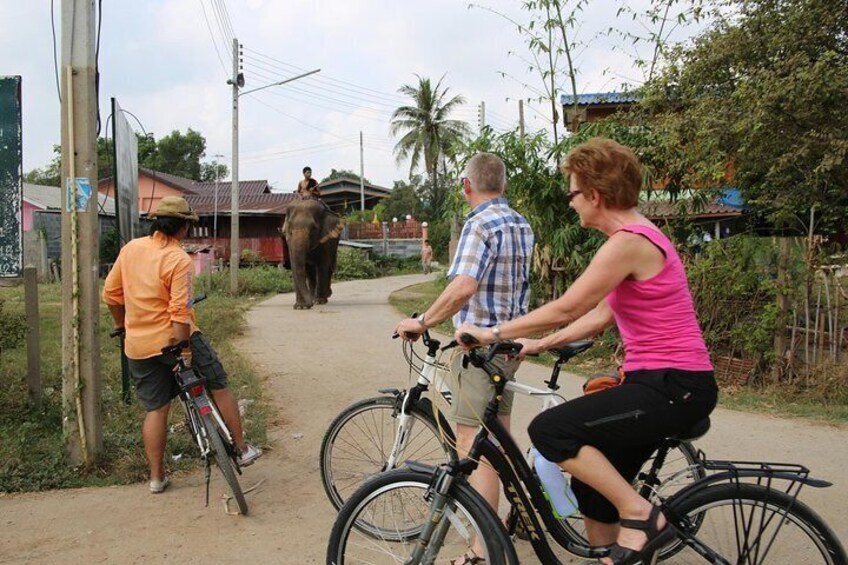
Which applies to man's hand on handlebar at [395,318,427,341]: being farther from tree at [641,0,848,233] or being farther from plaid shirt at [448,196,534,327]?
tree at [641,0,848,233]

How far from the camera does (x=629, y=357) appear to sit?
9.32 ft

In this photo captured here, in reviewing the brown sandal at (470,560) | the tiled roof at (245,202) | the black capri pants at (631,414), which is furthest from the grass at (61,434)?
the tiled roof at (245,202)

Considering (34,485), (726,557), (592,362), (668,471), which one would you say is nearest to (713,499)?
(726,557)

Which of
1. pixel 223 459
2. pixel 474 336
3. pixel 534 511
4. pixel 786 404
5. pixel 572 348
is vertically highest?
pixel 474 336

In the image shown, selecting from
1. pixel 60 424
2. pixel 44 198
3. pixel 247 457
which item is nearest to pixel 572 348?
pixel 247 457

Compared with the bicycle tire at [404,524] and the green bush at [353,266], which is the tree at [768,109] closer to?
the bicycle tire at [404,524]

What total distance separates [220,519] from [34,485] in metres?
1.31

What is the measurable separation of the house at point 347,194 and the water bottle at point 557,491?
39.0 meters

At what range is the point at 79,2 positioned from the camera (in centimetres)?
479

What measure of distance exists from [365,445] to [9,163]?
338 centimetres

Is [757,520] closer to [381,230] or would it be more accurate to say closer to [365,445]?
[365,445]

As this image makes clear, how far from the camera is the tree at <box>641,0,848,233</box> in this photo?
933 centimetres

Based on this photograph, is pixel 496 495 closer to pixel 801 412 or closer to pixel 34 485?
pixel 34 485

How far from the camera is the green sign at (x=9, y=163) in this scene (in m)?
5.54
